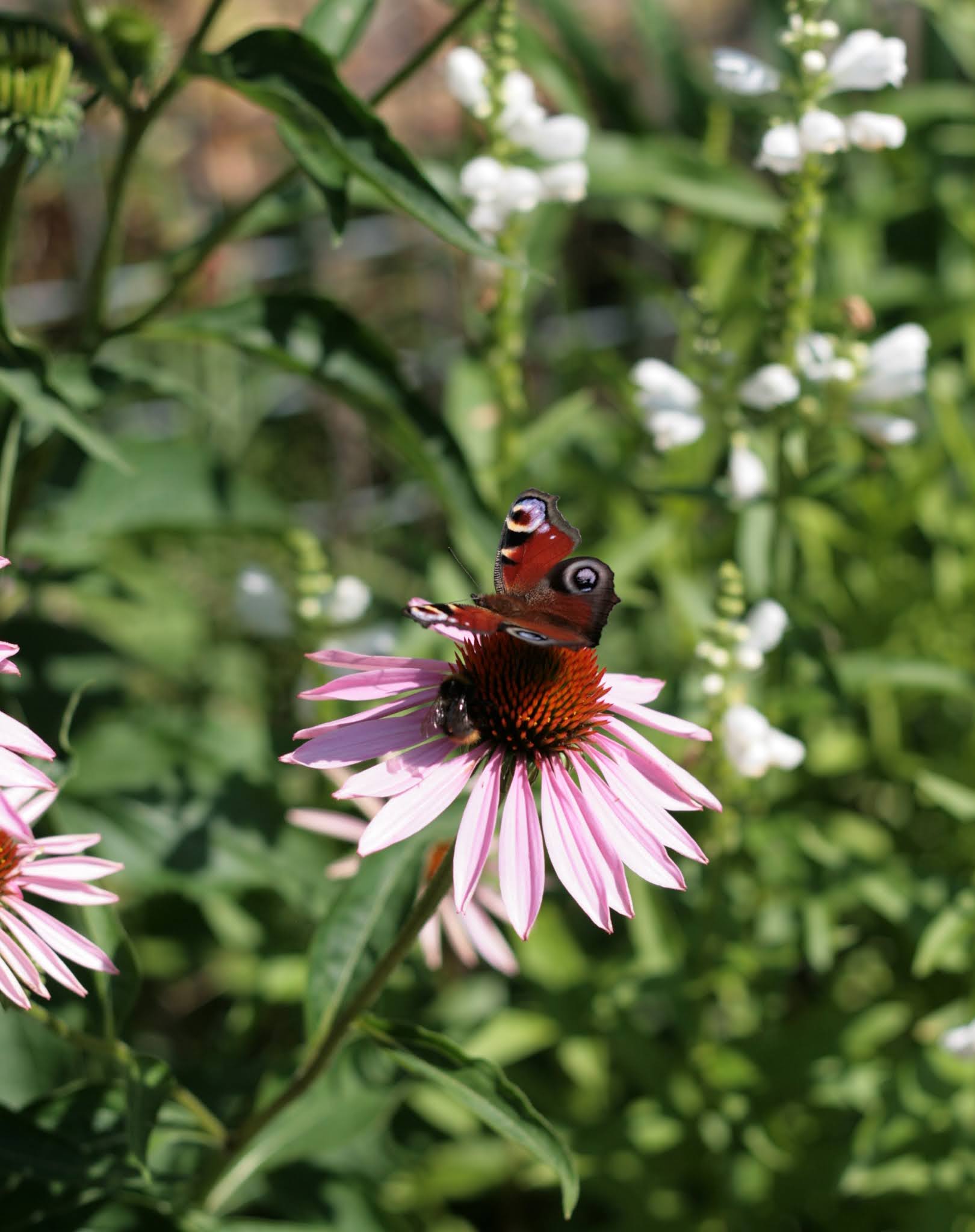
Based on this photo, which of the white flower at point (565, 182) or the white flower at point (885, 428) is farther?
the white flower at point (565, 182)

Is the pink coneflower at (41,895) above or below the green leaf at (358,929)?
above

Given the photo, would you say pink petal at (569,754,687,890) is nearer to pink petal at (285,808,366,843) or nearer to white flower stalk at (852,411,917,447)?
pink petal at (285,808,366,843)

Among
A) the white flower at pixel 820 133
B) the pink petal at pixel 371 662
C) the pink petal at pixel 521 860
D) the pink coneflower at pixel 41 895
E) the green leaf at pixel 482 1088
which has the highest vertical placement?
the white flower at pixel 820 133

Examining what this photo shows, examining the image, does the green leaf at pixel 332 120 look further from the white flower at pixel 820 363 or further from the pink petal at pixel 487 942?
the pink petal at pixel 487 942

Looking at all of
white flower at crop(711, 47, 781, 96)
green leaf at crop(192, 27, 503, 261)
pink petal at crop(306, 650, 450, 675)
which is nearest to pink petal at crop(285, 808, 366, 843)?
pink petal at crop(306, 650, 450, 675)


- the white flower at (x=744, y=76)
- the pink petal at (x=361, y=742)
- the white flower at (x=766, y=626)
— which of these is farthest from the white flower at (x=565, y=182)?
the pink petal at (x=361, y=742)

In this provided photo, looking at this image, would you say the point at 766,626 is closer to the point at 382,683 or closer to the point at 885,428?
the point at 885,428

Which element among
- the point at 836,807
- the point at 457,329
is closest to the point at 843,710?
the point at 836,807

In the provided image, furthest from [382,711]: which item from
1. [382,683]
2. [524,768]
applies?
[524,768]
